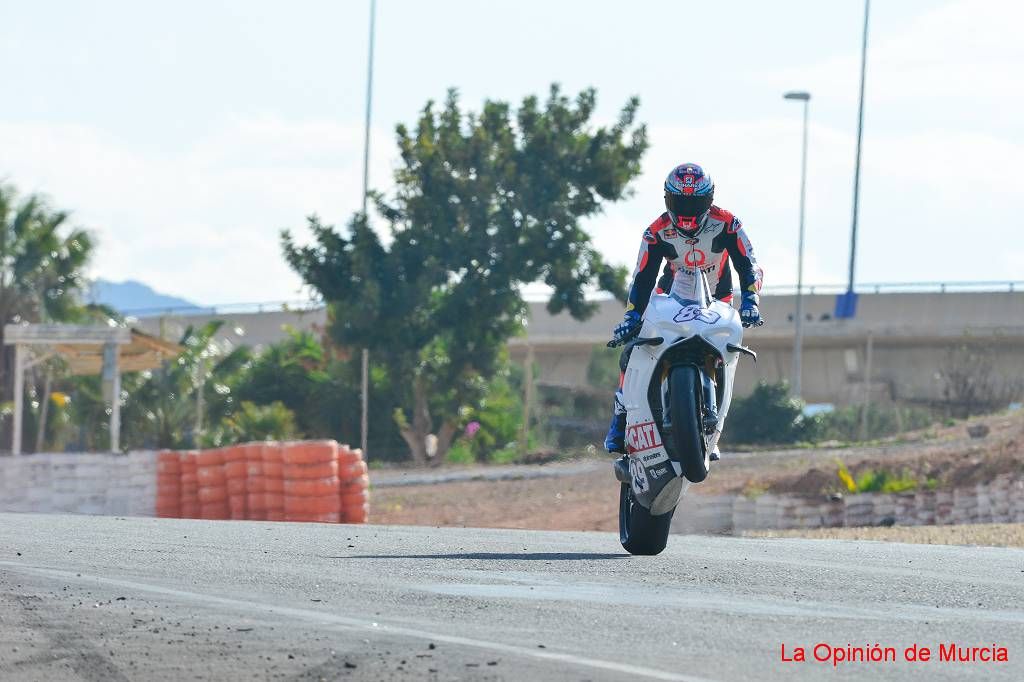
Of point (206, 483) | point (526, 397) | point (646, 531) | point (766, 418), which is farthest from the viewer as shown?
point (766, 418)

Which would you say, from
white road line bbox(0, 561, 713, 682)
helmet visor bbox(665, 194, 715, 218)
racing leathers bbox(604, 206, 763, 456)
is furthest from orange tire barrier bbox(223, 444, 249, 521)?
white road line bbox(0, 561, 713, 682)

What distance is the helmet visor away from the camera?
35.0ft

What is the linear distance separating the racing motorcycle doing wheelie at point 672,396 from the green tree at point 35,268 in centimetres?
3575

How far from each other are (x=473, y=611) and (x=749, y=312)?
387cm

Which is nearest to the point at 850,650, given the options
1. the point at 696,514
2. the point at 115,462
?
the point at 696,514

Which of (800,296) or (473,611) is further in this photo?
(800,296)

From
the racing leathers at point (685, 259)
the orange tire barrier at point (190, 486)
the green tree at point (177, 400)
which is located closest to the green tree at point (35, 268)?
the green tree at point (177, 400)

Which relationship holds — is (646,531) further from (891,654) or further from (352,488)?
(352,488)

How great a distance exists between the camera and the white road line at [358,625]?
614cm

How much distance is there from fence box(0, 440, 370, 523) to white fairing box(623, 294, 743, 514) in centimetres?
1165

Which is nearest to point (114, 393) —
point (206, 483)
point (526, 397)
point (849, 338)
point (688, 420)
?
point (206, 483)

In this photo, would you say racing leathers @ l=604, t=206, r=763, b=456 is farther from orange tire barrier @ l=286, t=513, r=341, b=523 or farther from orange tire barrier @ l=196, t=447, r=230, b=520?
orange tire barrier @ l=196, t=447, r=230, b=520

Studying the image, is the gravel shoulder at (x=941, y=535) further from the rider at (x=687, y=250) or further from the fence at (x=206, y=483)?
the rider at (x=687, y=250)

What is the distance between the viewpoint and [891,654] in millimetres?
6512
